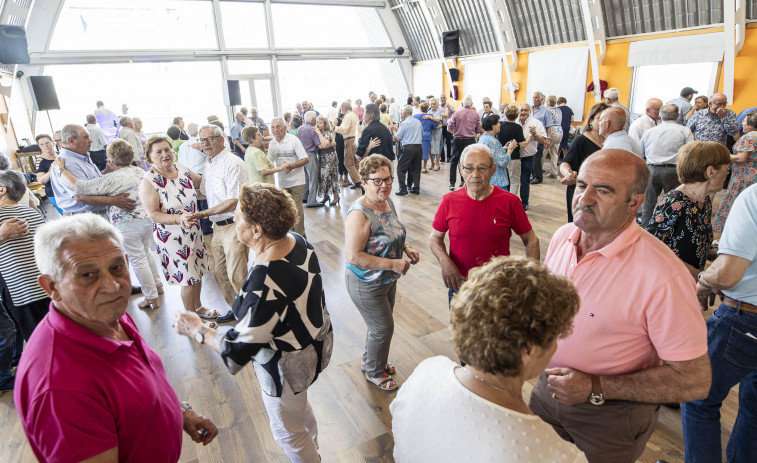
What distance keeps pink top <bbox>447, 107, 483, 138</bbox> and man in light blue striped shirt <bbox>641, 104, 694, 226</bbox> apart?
9.84 feet

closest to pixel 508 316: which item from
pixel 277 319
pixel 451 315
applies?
pixel 451 315

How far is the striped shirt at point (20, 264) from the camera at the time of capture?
258 centimetres

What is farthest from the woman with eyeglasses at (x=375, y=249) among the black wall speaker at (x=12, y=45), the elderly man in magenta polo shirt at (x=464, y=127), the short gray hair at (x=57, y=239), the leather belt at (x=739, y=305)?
the black wall speaker at (x=12, y=45)

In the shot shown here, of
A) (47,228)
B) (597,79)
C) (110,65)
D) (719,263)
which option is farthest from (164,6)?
(719,263)

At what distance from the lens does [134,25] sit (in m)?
12.3

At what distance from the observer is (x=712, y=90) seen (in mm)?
8633

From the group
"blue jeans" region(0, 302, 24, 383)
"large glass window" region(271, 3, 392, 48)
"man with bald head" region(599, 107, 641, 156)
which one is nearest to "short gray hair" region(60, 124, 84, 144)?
"blue jeans" region(0, 302, 24, 383)

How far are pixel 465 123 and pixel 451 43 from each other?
27.5ft

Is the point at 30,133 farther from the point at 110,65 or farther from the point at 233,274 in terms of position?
the point at 233,274

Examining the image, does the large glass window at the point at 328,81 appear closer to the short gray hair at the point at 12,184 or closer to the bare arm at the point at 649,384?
the short gray hair at the point at 12,184

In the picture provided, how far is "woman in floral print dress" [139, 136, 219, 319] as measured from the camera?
9.88 ft

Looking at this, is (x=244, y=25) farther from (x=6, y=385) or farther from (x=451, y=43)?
(x=6, y=385)

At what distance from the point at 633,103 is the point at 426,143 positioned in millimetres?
5430

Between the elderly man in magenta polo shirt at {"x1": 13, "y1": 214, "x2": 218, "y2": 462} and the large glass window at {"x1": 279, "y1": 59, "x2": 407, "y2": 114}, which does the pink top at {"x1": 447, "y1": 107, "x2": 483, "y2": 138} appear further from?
the large glass window at {"x1": 279, "y1": 59, "x2": 407, "y2": 114}
